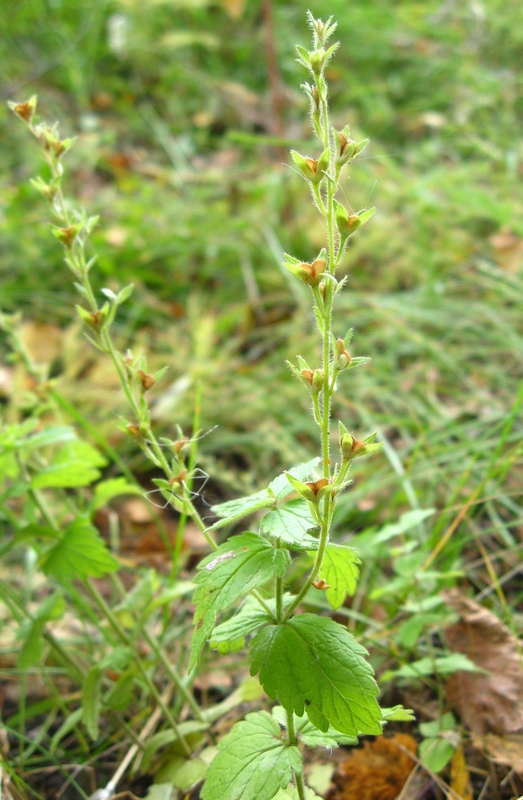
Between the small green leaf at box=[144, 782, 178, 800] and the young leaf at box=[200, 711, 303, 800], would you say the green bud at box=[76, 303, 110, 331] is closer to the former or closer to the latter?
the young leaf at box=[200, 711, 303, 800]

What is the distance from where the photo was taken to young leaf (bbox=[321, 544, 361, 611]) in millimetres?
907

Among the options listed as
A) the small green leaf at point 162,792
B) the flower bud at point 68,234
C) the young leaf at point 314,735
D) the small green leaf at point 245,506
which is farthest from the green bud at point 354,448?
the small green leaf at point 162,792

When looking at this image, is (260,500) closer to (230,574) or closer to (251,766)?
(230,574)

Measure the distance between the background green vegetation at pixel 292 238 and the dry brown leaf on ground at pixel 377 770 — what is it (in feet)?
0.55

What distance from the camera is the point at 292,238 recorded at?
292cm

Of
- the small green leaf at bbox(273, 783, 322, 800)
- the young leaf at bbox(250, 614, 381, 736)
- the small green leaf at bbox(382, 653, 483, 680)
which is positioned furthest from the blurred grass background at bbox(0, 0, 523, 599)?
the small green leaf at bbox(273, 783, 322, 800)

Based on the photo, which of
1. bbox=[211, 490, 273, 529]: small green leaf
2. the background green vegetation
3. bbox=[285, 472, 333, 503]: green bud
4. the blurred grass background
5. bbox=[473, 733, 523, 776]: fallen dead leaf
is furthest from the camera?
the blurred grass background

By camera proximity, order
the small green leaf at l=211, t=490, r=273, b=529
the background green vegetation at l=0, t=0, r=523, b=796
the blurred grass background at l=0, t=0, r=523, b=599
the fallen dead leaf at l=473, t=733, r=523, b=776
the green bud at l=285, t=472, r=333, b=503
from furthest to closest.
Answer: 1. the blurred grass background at l=0, t=0, r=523, b=599
2. the background green vegetation at l=0, t=0, r=523, b=796
3. the fallen dead leaf at l=473, t=733, r=523, b=776
4. the small green leaf at l=211, t=490, r=273, b=529
5. the green bud at l=285, t=472, r=333, b=503

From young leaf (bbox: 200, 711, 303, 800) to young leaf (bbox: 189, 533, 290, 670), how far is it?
0.58ft

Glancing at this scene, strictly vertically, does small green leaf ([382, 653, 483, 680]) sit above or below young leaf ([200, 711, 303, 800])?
below

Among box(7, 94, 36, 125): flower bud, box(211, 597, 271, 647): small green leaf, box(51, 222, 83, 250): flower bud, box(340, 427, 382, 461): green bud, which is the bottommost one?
box(211, 597, 271, 647): small green leaf

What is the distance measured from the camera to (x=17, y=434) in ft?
3.97

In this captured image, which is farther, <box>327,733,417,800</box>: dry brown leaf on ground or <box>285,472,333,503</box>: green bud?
<box>327,733,417,800</box>: dry brown leaf on ground

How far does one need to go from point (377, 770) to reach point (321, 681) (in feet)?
1.48
